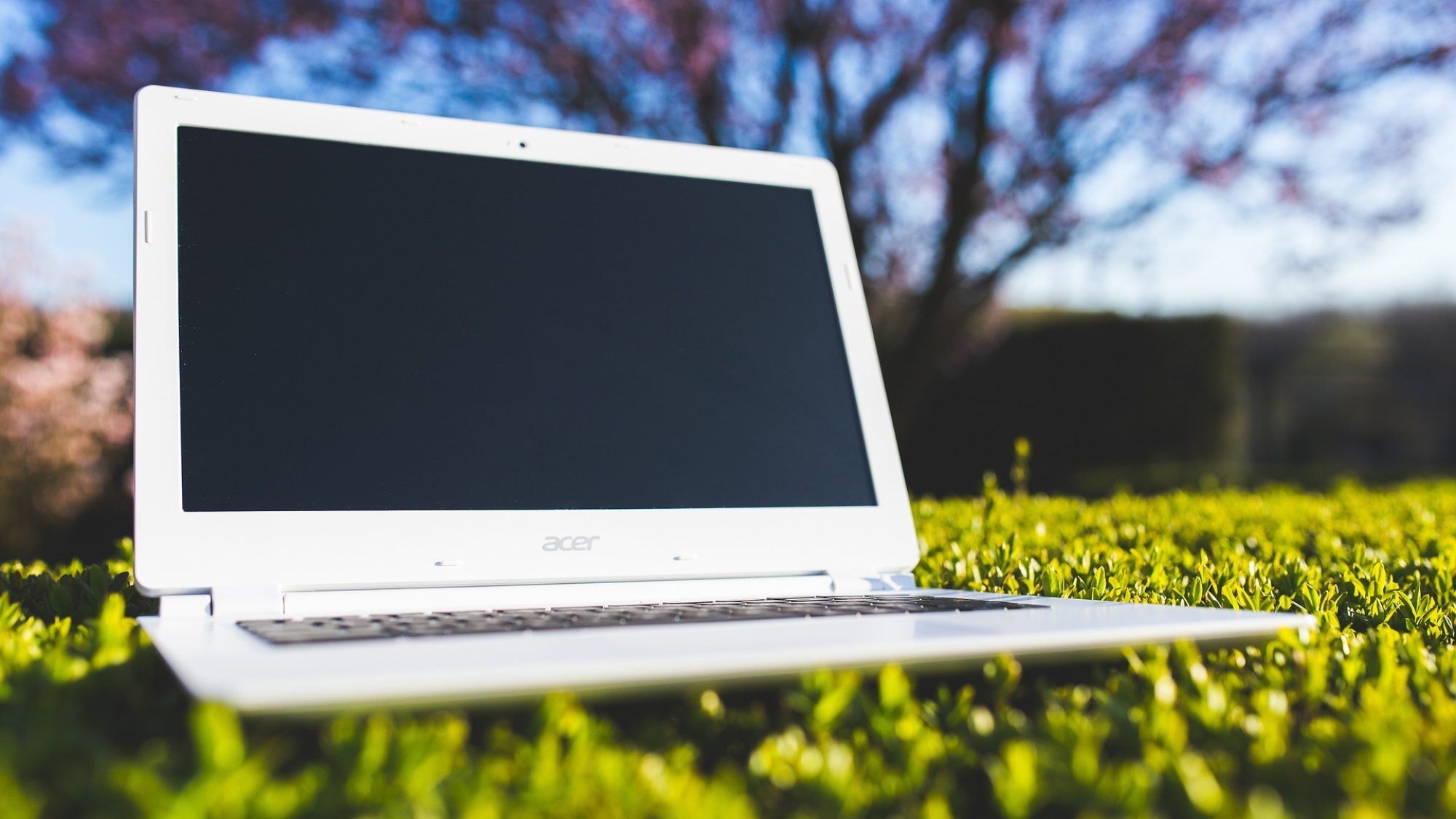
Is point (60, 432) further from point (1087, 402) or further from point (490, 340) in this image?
point (1087, 402)

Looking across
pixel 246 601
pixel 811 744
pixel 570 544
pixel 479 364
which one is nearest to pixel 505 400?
pixel 479 364

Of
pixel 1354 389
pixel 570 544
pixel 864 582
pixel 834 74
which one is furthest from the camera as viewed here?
pixel 1354 389

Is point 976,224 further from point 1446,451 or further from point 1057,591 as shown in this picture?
point 1446,451

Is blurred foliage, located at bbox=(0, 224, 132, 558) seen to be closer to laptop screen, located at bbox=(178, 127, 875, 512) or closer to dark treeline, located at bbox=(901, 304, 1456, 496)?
dark treeline, located at bbox=(901, 304, 1456, 496)

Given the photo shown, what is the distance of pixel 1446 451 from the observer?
106 ft

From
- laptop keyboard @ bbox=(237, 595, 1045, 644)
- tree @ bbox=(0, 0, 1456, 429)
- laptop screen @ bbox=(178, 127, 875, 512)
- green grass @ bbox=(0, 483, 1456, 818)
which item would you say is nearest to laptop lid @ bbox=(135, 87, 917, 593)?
laptop screen @ bbox=(178, 127, 875, 512)

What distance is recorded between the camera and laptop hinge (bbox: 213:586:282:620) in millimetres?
1687

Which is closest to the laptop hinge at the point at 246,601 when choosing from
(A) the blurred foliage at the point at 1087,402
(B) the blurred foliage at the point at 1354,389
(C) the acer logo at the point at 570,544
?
(C) the acer logo at the point at 570,544

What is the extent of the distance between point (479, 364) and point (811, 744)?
992 millimetres

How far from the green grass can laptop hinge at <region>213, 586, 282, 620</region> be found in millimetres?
119

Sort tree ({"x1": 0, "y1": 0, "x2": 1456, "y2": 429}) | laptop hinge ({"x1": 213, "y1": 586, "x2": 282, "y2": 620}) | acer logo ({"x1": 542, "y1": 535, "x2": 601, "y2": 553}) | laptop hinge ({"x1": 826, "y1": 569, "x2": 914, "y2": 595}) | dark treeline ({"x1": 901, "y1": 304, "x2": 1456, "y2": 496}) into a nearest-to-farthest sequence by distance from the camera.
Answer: laptop hinge ({"x1": 213, "y1": 586, "x2": 282, "y2": 620}) < acer logo ({"x1": 542, "y1": 535, "x2": 601, "y2": 553}) < laptop hinge ({"x1": 826, "y1": 569, "x2": 914, "y2": 595}) < tree ({"x1": 0, "y1": 0, "x2": 1456, "y2": 429}) < dark treeline ({"x1": 901, "y1": 304, "x2": 1456, "y2": 496})

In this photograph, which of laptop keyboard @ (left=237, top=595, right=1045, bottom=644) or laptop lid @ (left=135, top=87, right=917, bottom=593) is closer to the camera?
laptop keyboard @ (left=237, top=595, right=1045, bottom=644)

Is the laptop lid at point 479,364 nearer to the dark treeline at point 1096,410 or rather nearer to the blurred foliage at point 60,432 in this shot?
the blurred foliage at point 60,432

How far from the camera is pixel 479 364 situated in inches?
77.4
